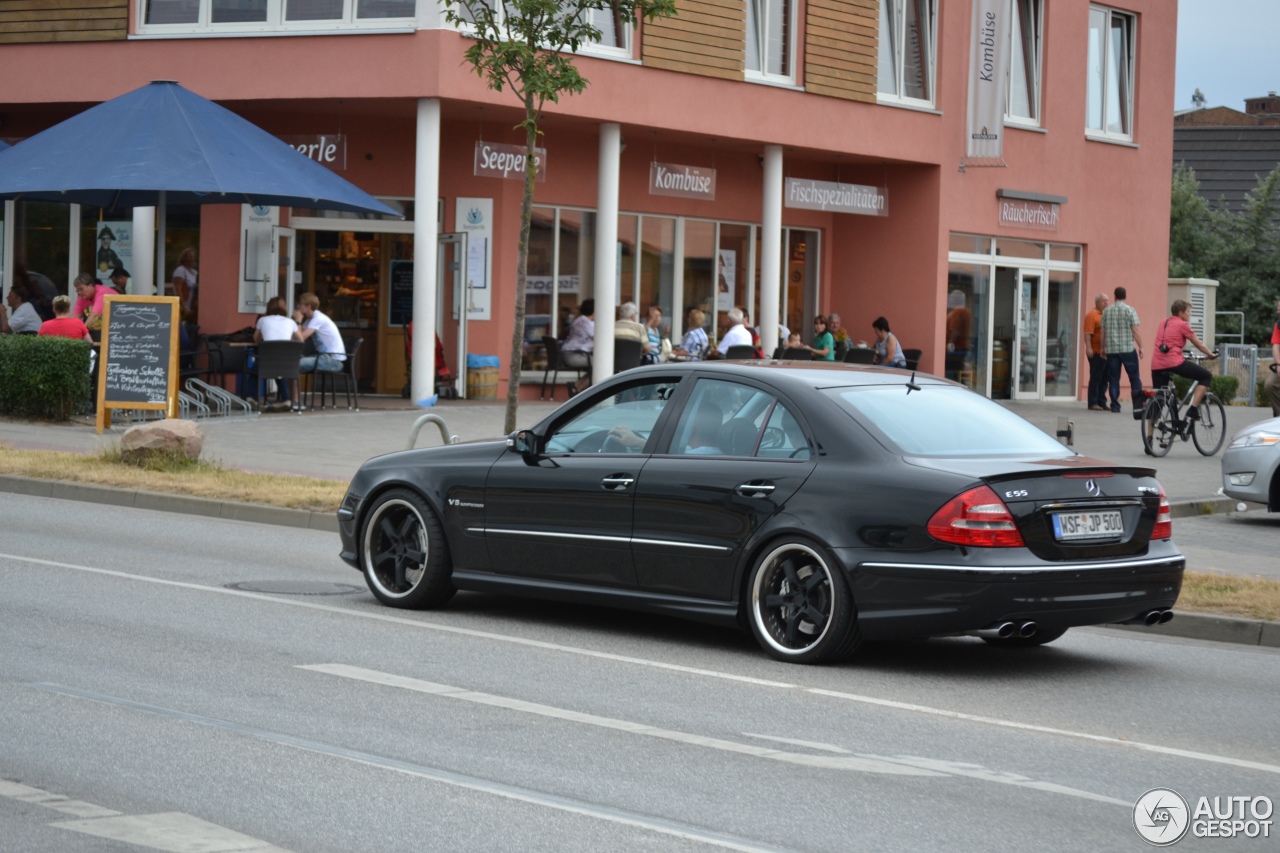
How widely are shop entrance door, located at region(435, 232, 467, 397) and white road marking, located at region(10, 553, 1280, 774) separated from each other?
15337mm

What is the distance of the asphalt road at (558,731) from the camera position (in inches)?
215

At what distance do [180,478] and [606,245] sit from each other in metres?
11.8

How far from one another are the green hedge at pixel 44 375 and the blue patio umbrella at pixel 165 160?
69.9 inches

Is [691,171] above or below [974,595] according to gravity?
above

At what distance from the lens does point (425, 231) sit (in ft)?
Result: 80.2

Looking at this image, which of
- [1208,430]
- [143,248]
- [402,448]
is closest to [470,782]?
[402,448]

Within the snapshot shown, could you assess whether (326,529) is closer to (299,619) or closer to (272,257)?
(299,619)

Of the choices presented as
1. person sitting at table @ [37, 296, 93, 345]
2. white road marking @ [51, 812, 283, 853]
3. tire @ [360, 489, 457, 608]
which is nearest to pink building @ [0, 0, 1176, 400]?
person sitting at table @ [37, 296, 93, 345]

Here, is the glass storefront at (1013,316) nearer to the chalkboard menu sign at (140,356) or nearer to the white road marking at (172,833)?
the chalkboard menu sign at (140,356)

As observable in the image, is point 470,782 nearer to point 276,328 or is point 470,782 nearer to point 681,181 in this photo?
point 276,328

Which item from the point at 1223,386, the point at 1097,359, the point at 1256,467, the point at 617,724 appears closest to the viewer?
the point at 617,724

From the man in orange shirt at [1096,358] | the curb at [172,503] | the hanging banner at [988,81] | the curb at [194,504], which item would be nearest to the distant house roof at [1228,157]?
the man in orange shirt at [1096,358]

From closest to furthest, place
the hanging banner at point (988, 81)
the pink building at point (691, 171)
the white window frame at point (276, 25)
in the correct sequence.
Result: the white window frame at point (276, 25) → the pink building at point (691, 171) → the hanging banner at point (988, 81)

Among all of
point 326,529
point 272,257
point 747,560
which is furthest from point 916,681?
point 272,257
